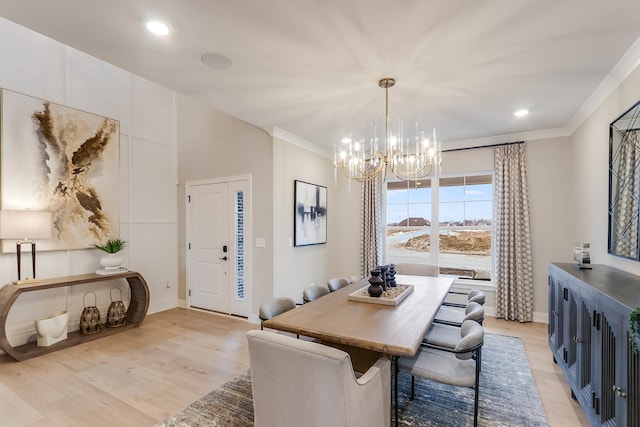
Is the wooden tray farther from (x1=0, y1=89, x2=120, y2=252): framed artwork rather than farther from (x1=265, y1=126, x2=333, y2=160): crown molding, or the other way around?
(x1=0, y1=89, x2=120, y2=252): framed artwork

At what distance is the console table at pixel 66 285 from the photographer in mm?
3064

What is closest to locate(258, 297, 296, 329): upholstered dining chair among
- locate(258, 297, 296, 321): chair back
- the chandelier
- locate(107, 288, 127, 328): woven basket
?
locate(258, 297, 296, 321): chair back

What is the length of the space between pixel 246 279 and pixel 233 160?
184 centimetres

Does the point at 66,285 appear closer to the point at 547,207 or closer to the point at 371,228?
the point at 371,228

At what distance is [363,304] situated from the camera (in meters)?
2.53

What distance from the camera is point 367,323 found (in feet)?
6.67

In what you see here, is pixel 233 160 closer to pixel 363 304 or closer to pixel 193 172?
pixel 193 172

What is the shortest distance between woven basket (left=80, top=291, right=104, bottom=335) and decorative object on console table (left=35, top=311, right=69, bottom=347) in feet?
0.70

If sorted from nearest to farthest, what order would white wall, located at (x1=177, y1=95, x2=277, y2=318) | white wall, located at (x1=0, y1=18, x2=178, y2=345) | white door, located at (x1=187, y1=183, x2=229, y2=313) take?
1. white wall, located at (x1=0, y1=18, x2=178, y2=345)
2. white wall, located at (x1=177, y1=95, x2=277, y2=318)
3. white door, located at (x1=187, y1=183, x2=229, y2=313)

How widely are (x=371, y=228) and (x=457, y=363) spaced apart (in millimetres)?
3380

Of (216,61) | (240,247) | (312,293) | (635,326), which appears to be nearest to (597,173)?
(635,326)

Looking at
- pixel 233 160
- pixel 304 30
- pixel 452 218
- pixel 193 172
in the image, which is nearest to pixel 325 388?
pixel 304 30

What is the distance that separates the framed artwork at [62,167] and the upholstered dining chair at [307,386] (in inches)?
146

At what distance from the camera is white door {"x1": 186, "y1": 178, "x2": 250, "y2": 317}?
15.1ft
